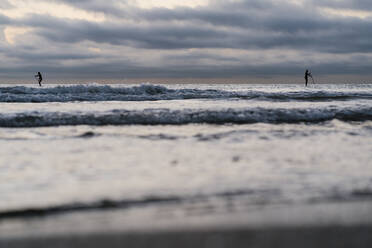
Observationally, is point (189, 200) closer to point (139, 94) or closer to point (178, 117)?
point (178, 117)

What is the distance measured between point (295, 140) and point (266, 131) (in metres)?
1.07

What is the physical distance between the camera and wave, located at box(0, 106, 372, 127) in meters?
8.39

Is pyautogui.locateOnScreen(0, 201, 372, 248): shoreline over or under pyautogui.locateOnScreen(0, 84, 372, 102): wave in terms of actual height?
under

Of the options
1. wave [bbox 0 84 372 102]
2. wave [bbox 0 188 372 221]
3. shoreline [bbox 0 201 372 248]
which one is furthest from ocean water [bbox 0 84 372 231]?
wave [bbox 0 84 372 102]

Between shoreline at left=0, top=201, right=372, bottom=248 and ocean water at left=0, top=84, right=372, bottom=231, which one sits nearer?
shoreline at left=0, top=201, right=372, bottom=248

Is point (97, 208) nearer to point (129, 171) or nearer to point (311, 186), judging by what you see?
point (129, 171)

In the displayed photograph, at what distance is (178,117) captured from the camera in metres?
8.92

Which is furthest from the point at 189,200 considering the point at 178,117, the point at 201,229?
the point at 178,117

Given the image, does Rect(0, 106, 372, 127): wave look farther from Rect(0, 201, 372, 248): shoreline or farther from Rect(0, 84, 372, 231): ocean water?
Rect(0, 201, 372, 248): shoreline

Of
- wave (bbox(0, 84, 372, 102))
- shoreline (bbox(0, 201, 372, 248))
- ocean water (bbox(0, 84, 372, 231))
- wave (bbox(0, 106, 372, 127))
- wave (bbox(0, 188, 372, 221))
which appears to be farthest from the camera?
wave (bbox(0, 84, 372, 102))

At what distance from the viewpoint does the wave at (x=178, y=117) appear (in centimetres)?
839

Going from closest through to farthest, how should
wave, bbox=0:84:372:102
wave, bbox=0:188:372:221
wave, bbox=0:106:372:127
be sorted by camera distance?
wave, bbox=0:188:372:221 < wave, bbox=0:106:372:127 < wave, bbox=0:84:372:102

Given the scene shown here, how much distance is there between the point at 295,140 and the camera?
595 cm

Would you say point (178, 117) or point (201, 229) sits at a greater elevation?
point (178, 117)
